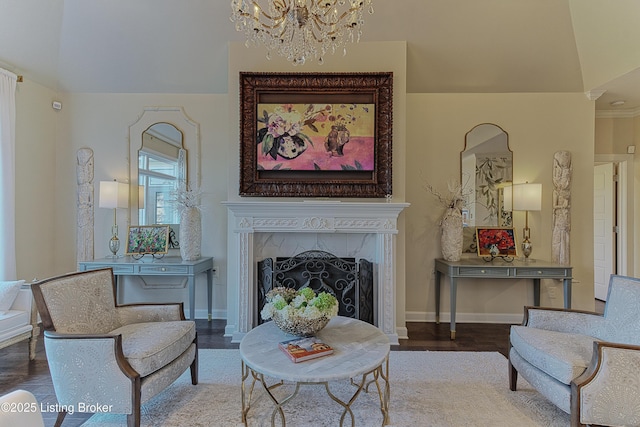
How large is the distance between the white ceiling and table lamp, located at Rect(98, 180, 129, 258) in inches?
50.4

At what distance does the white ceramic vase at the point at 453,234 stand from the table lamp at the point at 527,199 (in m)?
0.73

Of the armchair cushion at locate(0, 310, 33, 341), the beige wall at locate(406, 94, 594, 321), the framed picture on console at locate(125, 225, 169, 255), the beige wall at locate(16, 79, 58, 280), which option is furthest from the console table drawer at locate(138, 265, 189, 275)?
the beige wall at locate(406, 94, 594, 321)

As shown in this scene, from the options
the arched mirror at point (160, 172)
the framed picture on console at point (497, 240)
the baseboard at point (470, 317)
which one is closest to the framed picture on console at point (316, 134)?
the arched mirror at point (160, 172)

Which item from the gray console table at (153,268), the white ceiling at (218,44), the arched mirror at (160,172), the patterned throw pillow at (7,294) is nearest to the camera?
the patterned throw pillow at (7,294)

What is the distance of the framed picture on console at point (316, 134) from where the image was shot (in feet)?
11.4

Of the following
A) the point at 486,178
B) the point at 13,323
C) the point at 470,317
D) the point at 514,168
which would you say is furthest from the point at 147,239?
the point at 514,168

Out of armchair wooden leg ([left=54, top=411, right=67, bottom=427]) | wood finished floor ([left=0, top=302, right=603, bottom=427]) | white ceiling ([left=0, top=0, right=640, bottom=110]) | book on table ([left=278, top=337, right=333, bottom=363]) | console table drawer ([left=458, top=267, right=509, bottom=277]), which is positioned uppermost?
white ceiling ([left=0, top=0, right=640, bottom=110])

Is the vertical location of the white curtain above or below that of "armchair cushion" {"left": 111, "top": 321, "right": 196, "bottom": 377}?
above

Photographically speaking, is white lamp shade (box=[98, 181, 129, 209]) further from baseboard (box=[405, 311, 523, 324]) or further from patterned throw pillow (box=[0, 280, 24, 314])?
baseboard (box=[405, 311, 523, 324])

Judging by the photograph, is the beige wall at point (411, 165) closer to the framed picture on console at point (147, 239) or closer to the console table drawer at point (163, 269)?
the framed picture on console at point (147, 239)

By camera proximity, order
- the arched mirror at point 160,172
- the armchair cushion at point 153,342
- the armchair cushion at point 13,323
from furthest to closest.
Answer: the arched mirror at point 160,172 → the armchair cushion at point 13,323 → the armchair cushion at point 153,342

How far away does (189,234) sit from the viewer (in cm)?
379

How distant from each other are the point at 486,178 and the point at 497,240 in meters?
0.78

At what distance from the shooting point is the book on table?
183 centimetres
